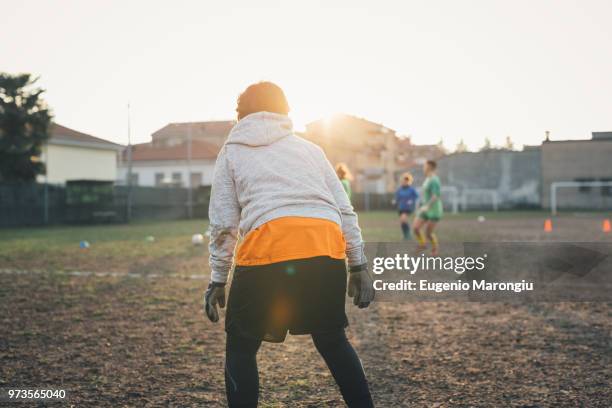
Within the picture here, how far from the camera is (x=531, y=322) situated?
241 inches

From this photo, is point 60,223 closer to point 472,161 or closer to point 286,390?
point 286,390

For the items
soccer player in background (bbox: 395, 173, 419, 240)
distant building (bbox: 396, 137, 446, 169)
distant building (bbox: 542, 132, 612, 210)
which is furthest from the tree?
distant building (bbox: 396, 137, 446, 169)

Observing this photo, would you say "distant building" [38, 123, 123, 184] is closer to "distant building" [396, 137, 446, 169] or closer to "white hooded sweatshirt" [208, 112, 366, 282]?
"white hooded sweatshirt" [208, 112, 366, 282]

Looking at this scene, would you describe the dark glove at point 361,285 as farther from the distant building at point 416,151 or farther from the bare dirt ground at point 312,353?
the distant building at point 416,151

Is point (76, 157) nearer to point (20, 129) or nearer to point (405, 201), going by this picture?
point (20, 129)

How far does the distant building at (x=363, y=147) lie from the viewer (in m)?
60.6

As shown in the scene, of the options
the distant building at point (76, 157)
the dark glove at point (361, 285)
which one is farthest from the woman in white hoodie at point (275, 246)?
the distant building at point (76, 157)

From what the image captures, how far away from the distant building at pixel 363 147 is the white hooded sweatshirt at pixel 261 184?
185 feet

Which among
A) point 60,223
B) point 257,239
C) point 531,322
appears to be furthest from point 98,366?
point 60,223

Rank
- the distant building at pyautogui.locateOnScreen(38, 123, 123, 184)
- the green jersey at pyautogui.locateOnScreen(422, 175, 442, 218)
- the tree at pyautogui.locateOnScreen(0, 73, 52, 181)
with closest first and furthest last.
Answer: the green jersey at pyautogui.locateOnScreen(422, 175, 442, 218), the tree at pyautogui.locateOnScreen(0, 73, 52, 181), the distant building at pyautogui.locateOnScreen(38, 123, 123, 184)

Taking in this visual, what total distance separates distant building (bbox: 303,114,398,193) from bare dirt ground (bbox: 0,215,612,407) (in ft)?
172

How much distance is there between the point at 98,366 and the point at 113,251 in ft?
33.2

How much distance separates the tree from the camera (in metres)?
27.9

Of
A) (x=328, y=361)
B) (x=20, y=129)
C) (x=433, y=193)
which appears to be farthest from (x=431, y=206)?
(x=20, y=129)
